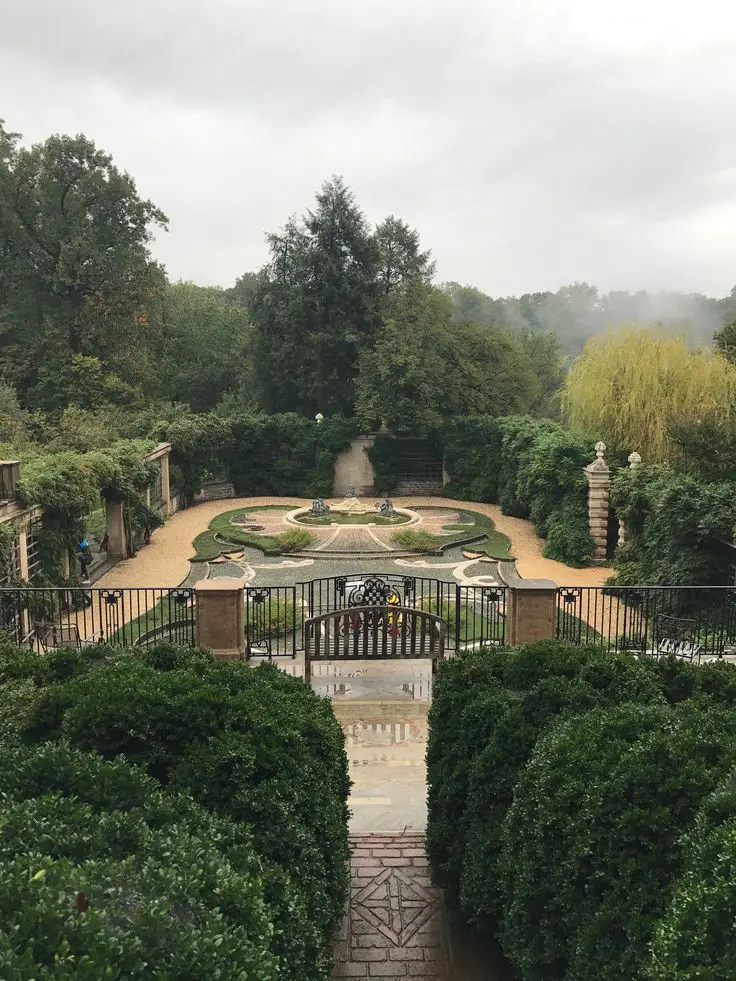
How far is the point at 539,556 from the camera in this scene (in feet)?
72.7

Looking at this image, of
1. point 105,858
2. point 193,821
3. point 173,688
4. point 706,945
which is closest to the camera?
point 706,945

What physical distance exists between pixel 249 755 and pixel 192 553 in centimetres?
1874

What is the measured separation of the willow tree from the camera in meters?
21.5

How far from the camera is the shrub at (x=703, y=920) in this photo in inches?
99.2

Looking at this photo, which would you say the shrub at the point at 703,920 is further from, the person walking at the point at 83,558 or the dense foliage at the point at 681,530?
the person walking at the point at 83,558

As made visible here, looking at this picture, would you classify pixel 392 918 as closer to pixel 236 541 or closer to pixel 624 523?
pixel 624 523

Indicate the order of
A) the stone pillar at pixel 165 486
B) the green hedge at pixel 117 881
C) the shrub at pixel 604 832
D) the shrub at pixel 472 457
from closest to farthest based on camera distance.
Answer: the green hedge at pixel 117 881
the shrub at pixel 604 832
the stone pillar at pixel 165 486
the shrub at pixel 472 457

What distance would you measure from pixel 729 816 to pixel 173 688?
2954 mm

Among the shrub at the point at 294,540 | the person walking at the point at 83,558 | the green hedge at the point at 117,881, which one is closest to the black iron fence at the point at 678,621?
the green hedge at the point at 117,881

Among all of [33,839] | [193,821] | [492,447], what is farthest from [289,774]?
[492,447]

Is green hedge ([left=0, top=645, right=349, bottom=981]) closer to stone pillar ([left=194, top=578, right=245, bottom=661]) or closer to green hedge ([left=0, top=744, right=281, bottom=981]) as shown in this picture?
green hedge ([left=0, top=744, right=281, bottom=981])

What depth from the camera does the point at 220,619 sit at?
895 centimetres

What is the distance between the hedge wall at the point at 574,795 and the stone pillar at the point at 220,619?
3743mm

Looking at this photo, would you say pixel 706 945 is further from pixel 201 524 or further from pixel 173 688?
pixel 201 524
